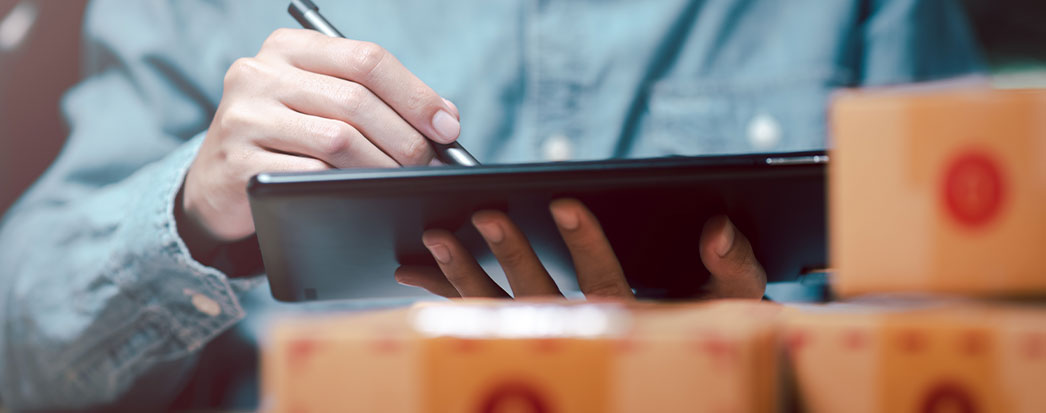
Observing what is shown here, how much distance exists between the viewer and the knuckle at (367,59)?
20.7 inches

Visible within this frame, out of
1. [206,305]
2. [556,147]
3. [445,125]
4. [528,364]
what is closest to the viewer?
[528,364]

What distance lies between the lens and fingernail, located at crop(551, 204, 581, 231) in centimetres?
32

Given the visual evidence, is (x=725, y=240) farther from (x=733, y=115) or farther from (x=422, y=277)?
(x=733, y=115)

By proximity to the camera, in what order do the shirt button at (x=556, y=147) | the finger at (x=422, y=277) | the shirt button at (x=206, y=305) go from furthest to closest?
the shirt button at (x=556, y=147), the shirt button at (x=206, y=305), the finger at (x=422, y=277)

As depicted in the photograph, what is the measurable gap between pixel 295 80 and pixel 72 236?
43 cm

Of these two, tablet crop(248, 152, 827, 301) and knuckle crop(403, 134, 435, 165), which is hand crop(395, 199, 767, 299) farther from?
knuckle crop(403, 134, 435, 165)

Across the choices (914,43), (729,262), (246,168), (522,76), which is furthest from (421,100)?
(914,43)

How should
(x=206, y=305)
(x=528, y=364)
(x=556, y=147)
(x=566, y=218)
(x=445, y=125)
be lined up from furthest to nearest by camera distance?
(x=556, y=147) → (x=206, y=305) → (x=445, y=125) → (x=566, y=218) → (x=528, y=364)

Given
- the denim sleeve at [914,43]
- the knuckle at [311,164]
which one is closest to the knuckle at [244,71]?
the knuckle at [311,164]

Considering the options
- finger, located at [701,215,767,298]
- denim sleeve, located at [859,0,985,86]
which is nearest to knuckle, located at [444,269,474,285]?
finger, located at [701,215,767,298]

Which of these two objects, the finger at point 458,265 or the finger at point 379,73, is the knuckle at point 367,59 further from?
the finger at point 458,265

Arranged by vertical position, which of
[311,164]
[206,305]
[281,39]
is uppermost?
[281,39]

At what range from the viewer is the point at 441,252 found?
1.15ft

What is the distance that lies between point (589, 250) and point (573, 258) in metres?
0.02
